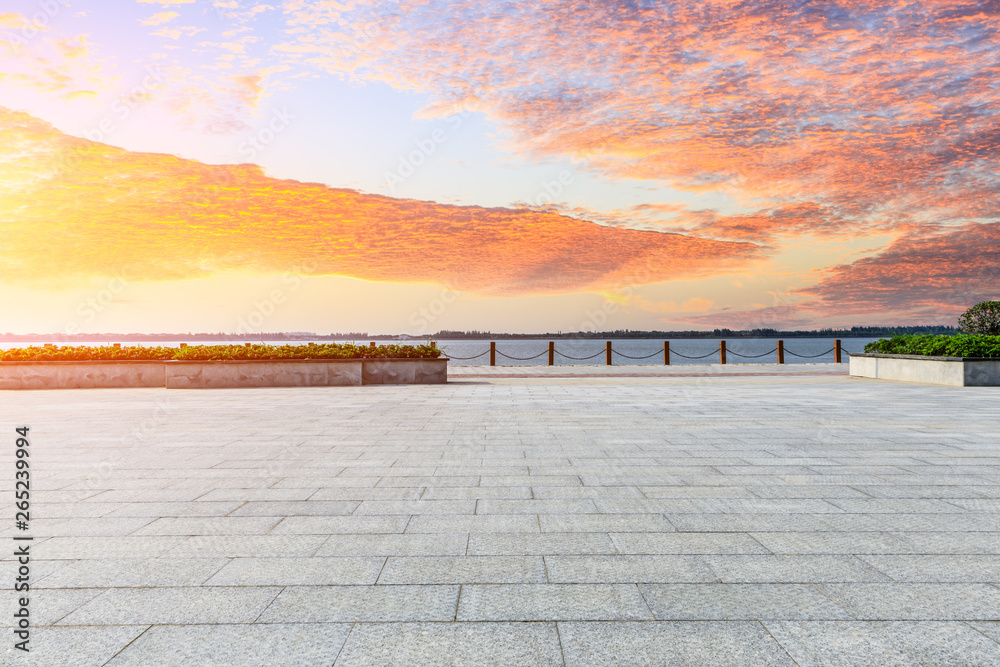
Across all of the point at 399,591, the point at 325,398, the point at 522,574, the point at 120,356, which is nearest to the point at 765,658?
the point at 522,574

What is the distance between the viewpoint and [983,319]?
67.6ft

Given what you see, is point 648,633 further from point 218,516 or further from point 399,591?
point 218,516

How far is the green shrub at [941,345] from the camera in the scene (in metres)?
16.6

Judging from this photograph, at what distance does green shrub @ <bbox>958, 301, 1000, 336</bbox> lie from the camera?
2033 cm

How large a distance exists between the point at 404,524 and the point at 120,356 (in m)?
16.5

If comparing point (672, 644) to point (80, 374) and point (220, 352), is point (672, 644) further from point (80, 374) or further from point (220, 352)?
point (80, 374)

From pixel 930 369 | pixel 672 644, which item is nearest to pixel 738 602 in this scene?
pixel 672 644

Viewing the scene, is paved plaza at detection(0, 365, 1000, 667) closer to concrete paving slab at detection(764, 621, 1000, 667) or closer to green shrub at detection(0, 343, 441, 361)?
concrete paving slab at detection(764, 621, 1000, 667)

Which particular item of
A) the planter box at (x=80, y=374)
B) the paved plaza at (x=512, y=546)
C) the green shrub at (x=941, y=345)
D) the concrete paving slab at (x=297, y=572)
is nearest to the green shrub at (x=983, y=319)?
the green shrub at (x=941, y=345)

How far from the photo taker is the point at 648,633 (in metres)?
3.03

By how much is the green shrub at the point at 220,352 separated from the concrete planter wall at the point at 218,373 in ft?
0.53

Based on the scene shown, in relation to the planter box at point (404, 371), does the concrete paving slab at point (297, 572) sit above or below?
below

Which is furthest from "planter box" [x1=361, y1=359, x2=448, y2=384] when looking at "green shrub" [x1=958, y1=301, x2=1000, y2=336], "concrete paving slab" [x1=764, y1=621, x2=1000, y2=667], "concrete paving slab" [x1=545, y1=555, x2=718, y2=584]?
"green shrub" [x1=958, y1=301, x2=1000, y2=336]

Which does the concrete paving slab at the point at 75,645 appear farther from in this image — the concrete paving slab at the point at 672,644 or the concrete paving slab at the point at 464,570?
the concrete paving slab at the point at 672,644
